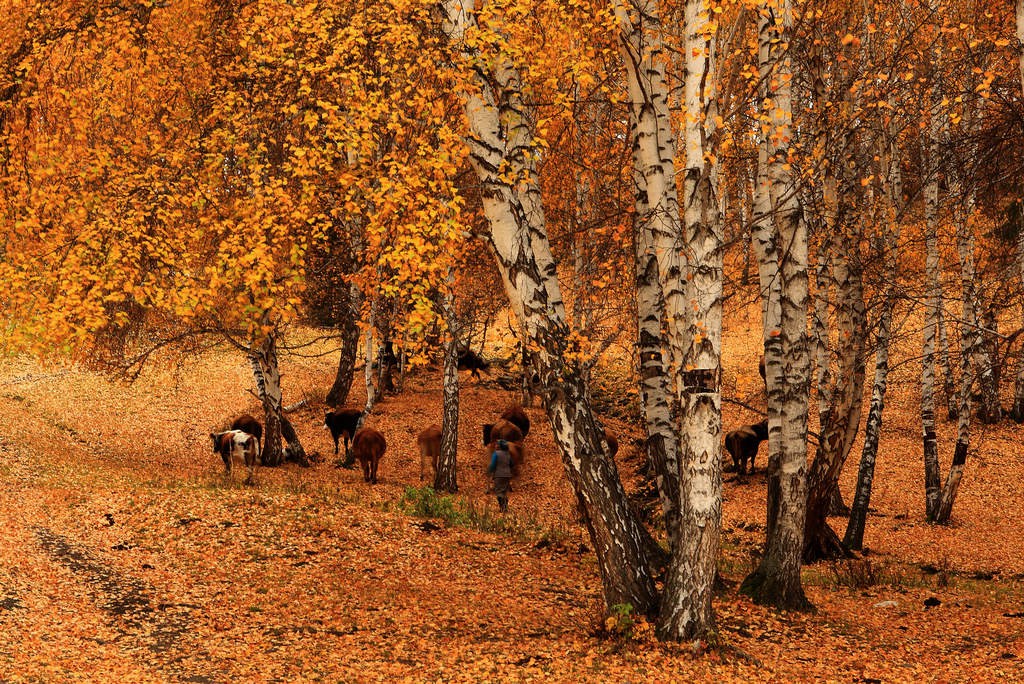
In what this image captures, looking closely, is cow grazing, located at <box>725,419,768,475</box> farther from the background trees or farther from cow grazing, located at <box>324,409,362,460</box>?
Result: cow grazing, located at <box>324,409,362,460</box>

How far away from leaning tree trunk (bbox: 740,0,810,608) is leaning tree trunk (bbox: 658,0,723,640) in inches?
93.6

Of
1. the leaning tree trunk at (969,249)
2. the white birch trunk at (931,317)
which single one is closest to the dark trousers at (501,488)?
→ the white birch trunk at (931,317)

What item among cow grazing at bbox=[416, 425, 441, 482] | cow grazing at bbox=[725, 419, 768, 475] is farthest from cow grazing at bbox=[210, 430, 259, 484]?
cow grazing at bbox=[725, 419, 768, 475]

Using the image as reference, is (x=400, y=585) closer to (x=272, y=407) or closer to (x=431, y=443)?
(x=431, y=443)

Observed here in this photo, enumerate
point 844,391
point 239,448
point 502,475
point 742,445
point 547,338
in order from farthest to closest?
point 742,445
point 239,448
point 502,475
point 844,391
point 547,338

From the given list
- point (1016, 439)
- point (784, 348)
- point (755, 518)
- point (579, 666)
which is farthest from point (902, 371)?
point (579, 666)

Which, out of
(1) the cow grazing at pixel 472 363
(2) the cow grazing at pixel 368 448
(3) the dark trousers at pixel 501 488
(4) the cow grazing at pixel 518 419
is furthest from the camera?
(1) the cow grazing at pixel 472 363

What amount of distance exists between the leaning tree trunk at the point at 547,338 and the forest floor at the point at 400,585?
2.39 feet

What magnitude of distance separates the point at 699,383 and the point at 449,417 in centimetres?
1003

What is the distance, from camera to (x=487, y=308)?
22.8 meters

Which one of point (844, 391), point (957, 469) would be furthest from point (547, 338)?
point (957, 469)

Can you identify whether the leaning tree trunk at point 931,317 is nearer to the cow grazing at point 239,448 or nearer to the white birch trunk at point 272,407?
the cow grazing at point 239,448

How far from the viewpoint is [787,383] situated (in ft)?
31.2

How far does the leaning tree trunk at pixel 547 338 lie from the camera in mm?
7922
